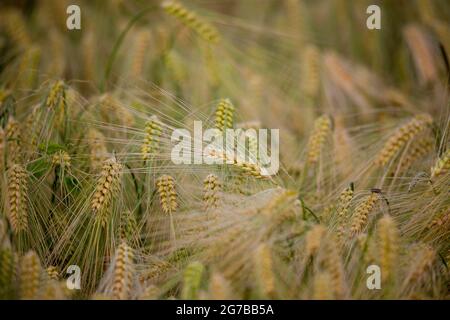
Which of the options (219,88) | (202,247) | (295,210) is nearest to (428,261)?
(295,210)

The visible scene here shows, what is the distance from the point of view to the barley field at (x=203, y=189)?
1269 mm

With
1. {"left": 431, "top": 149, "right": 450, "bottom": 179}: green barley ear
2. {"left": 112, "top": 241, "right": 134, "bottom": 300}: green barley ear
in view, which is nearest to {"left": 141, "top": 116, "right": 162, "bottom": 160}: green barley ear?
{"left": 112, "top": 241, "right": 134, "bottom": 300}: green barley ear

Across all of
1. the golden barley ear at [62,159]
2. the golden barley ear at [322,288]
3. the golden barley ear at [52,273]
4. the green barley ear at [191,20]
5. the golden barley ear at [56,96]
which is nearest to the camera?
the golden barley ear at [322,288]

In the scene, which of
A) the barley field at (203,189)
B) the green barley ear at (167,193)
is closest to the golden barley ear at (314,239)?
the barley field at (203,189)

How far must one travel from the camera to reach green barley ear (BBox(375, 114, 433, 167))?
1644 millimetres

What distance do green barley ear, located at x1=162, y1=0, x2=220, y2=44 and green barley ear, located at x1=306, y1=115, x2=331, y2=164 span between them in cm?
61

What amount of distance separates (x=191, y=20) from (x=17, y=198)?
981mm

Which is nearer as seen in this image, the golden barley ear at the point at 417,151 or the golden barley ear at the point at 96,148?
the golden barley ear at the point at 96,148

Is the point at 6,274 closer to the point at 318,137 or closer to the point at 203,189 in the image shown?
the point at 203,189

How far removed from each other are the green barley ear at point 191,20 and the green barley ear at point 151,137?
2.18ft

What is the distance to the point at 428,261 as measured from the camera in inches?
50.3

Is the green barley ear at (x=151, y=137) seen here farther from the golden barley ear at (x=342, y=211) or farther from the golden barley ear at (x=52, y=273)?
the golden barley ear at (x=342, y=211)

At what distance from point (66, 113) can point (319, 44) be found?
1429mm
